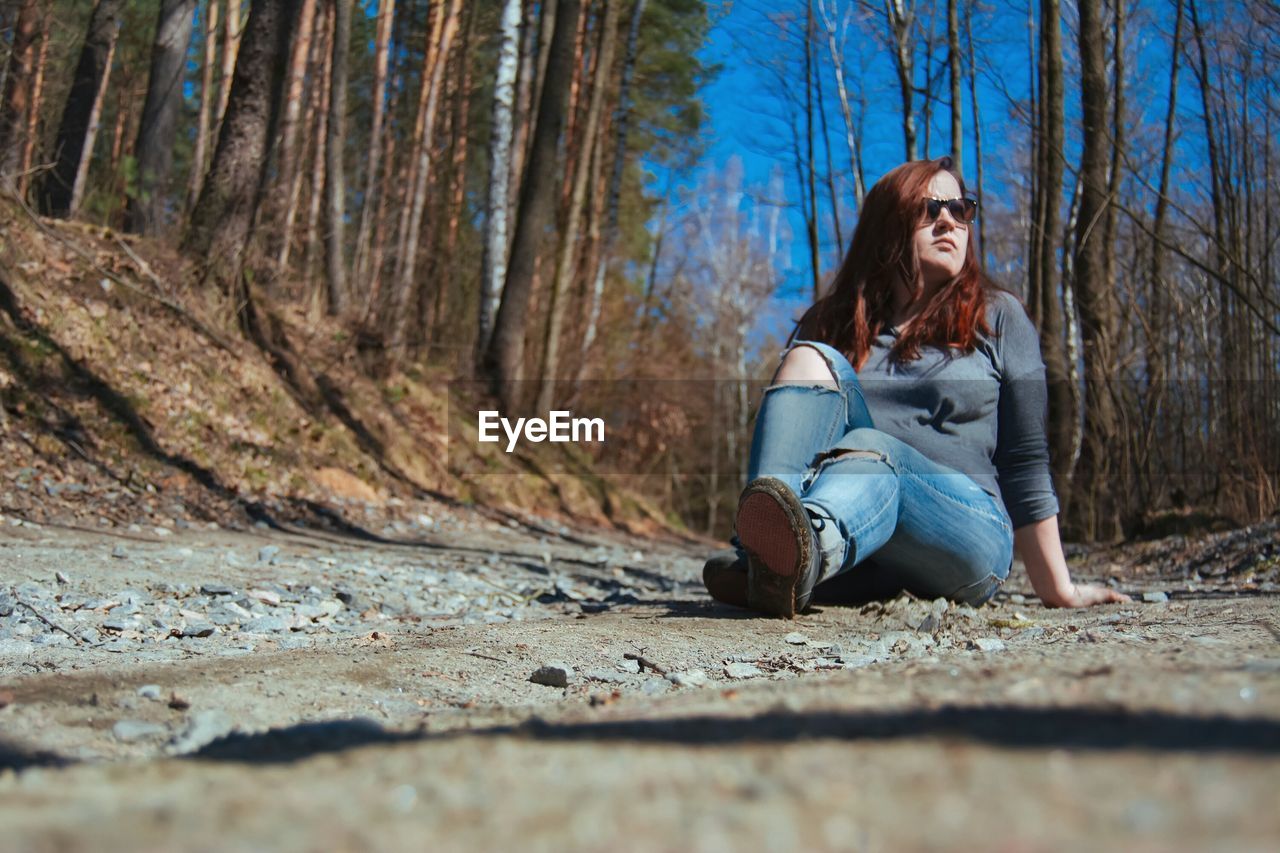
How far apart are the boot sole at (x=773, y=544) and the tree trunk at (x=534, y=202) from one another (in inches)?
367

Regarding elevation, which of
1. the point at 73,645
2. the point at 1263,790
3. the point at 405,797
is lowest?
the point at 73,645

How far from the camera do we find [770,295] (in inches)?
1175

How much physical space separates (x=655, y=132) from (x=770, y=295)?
8587 mm

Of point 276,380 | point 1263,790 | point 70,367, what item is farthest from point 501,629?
point 276,380

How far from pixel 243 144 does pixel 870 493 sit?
6.96 meters

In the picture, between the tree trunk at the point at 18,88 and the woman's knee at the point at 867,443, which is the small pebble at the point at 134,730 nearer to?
the woman's knee at the point at 867,443

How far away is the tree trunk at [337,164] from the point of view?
1080 centimetres

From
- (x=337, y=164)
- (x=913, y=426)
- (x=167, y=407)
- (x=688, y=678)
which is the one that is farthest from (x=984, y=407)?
(x=337, y=164)

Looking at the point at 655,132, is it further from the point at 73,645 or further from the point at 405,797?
the point at 405,797

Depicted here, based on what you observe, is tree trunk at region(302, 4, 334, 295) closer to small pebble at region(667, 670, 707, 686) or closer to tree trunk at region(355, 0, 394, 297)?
tree trunk at region(355, 0, 394, 297)

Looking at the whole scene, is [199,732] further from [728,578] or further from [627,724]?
[728,578]

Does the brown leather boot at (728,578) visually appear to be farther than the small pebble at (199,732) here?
Yes

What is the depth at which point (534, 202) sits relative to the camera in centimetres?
1180

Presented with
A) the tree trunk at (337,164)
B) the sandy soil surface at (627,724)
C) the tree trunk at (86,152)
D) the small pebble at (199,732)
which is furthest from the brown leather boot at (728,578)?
the tree trunk at (337,164)
